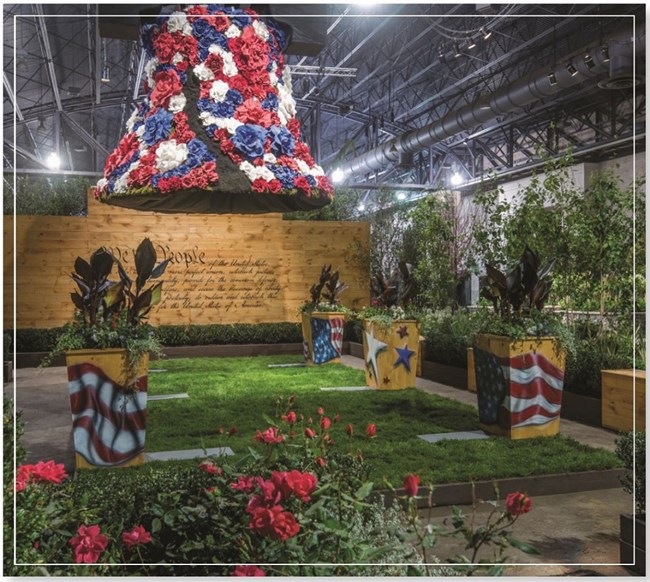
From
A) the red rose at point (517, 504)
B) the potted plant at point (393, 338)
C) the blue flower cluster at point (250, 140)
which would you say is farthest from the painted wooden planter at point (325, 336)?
the red rose at point (517, 504)

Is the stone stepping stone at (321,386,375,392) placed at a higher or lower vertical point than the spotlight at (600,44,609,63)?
lower

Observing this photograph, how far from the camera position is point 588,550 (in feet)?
9.08

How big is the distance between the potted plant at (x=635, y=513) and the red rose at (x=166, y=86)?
3.01 m

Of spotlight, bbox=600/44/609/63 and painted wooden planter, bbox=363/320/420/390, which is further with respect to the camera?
painted wooden planter, bbox=363/320/420/390

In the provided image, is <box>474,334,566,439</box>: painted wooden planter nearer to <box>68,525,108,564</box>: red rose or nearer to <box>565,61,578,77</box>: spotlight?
<box>565,61,578,77</box>: spotlight

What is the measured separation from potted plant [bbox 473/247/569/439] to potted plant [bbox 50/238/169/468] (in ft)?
7.94

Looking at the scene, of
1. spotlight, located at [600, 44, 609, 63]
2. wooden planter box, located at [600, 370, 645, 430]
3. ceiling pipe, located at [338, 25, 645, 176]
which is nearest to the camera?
spotlight, located at [600, 44, 609, 63]

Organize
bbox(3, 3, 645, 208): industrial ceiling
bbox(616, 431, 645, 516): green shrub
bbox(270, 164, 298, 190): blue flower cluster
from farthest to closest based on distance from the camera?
1. bbox(270, 164, 298, 190): blue flower cluster
2. bbox(3, 3, 645, 208): industrial ceiling
3. bbox(616, 431, 645, 516): green shrub

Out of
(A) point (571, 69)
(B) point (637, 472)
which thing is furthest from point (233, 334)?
(B) point (637, 472)

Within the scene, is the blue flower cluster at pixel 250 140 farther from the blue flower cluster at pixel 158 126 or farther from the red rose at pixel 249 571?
the red rose at pixel 249 571

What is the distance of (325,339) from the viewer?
9.30 meters

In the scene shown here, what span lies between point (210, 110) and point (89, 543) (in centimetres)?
260

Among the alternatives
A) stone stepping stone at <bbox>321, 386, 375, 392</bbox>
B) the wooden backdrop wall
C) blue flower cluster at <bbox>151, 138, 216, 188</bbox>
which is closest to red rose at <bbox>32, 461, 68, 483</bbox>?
blue flower cluster at <bbox>151, 138, 216, 188</bbox>

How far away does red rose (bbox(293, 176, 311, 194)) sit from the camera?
4.25 m
